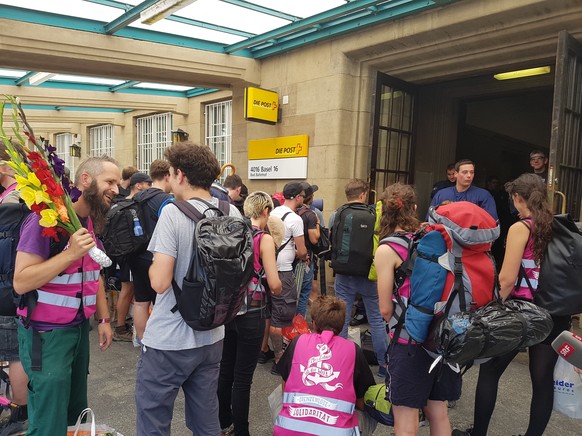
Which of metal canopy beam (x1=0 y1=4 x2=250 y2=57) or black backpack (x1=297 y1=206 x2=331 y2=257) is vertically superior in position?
metal canopy beam (x1=0 y1=4 x2=250 y2=57)

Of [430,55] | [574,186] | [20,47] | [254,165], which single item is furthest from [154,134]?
[574,186]

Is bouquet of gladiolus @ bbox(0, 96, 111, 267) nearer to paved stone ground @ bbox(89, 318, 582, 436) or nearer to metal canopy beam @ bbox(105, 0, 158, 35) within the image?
paved stone ground @ bbox(89, 318, 582, 436)

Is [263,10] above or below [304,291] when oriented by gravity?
above

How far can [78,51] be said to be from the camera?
595cm

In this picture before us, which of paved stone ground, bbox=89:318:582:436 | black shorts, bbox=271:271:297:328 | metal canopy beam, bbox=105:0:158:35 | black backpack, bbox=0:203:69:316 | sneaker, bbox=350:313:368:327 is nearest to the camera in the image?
black backpack, bbox=0:203:69:316

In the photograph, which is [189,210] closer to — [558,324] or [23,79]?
[558,324]

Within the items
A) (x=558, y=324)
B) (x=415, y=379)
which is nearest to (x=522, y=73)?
(x=558, y=324)

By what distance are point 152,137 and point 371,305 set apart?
30.7 feet

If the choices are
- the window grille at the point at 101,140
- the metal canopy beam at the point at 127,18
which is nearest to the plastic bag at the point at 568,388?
the metal canopy beam at the point at 127,18

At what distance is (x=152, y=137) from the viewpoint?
11.3 meters

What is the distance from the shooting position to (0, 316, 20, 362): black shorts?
2.50 m

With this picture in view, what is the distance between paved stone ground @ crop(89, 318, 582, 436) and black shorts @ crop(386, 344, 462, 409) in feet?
3.21

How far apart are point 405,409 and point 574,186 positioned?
4.26m

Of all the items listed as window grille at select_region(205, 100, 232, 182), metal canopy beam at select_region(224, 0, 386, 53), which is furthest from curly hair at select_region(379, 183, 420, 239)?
window grille at select_region(205, 100, 232, 182)
